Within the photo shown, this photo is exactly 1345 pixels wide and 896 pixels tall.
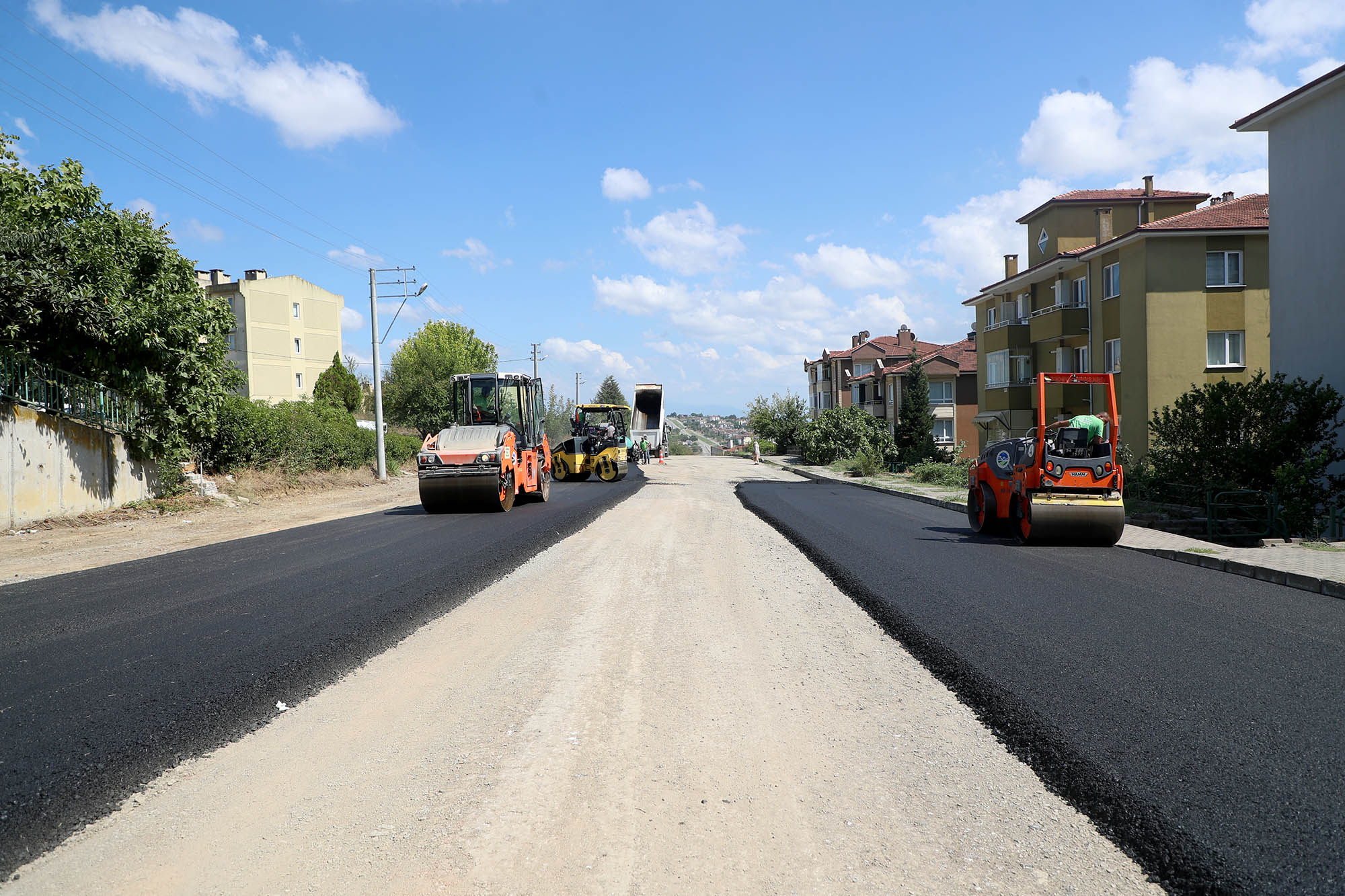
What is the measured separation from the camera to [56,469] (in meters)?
15.6

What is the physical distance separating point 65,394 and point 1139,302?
1083 inches

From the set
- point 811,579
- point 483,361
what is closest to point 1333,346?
point 811,579

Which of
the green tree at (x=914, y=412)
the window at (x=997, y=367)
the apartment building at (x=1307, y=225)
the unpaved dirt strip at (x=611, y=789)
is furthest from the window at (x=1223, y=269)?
the unpaved dirt strip at (x=611, y=789)

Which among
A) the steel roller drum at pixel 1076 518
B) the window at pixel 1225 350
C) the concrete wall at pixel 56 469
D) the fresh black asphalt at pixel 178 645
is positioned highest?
the window at pixel 1225 350

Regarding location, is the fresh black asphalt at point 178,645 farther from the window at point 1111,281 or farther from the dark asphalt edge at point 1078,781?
the window at point 1111,281

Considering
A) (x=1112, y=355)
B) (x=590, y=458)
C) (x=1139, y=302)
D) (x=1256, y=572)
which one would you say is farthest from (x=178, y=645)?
(x=1112, y=355)

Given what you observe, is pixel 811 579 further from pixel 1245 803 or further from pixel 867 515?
pixel 867 515

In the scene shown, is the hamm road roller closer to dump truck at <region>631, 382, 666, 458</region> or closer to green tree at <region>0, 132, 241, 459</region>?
green tree at <region>0, 132, 241, 459</region>

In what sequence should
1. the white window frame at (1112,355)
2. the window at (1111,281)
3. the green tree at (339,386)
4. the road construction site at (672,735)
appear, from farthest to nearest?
the green tree at (339,386)
the white window frame at (1112,355)
the window at (1111,281)
the road construction site at (672,735)

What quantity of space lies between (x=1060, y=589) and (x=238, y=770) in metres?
7.56

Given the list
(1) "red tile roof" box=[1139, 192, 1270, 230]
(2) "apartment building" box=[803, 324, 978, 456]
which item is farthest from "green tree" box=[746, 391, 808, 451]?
(1) "red tile roof" box=[1139, 192, 1270, 230]

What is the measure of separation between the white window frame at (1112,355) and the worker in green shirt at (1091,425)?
60.2ft

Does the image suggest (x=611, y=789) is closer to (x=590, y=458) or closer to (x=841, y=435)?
(x=590, y=458)

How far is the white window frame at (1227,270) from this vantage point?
25.7m
